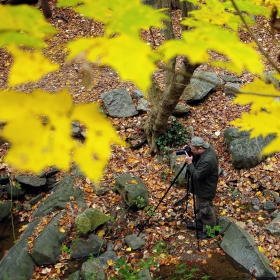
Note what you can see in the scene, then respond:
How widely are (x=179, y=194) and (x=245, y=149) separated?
151 centimetres

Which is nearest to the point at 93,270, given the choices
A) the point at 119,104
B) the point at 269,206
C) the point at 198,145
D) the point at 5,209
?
the point at 198,145

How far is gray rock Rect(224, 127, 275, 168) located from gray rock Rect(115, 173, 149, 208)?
181cm

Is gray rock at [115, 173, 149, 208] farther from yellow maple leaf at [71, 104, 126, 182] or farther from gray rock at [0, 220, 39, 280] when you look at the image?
yellow maple leaf at [71, 104, 126, 182]

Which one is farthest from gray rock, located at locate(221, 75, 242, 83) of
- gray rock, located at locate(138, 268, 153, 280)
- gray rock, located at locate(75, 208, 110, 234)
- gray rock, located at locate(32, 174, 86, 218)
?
gray rock, located at locate(138, 268, 153, 280)

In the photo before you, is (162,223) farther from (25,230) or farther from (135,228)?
(25,230)

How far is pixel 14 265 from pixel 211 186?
3.06 meters

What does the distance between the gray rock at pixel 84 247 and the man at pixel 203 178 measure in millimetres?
1440

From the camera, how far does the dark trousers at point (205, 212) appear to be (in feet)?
14.3

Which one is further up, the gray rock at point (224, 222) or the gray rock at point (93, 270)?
the gray rock at point (224, 222)

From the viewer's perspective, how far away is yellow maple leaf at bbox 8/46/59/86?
105 cm

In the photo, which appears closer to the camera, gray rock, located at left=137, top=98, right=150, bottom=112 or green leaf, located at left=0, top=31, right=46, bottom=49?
green leaf, located at left=0, top=31, right=46, bottom=49

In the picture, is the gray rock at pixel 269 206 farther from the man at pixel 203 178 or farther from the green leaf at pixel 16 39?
the green leaf at pixel 16 39

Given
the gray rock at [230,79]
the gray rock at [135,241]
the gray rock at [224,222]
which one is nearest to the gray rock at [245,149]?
the gray rock at [224,222]

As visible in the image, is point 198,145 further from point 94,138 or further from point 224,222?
point 94,138
